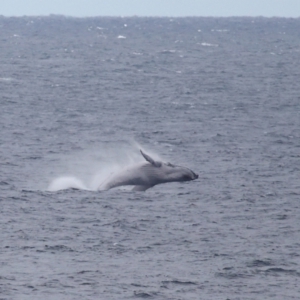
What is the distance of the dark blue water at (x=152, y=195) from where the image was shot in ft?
96.9

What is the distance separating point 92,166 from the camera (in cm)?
4772

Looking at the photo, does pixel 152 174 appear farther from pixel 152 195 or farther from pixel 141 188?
pixel 152 195

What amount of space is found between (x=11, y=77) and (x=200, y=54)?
4807 cm

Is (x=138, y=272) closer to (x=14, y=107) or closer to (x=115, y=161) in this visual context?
(x=115, y=161)

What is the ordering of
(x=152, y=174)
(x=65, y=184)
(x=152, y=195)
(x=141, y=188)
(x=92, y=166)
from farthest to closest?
(x=92, y=166) → (x=65, y=184) → (x=152, y=195) → (x=141, y=188) → (x=152, y=174)

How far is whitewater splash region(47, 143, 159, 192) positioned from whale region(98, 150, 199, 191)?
244 centimetres

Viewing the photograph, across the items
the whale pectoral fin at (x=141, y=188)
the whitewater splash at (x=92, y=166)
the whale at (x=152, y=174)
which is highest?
the whale at (x=152, y=174)

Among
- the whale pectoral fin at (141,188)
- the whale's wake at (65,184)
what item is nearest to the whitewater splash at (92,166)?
the whale's wake at (65,184)

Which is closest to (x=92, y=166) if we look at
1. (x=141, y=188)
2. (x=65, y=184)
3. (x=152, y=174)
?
(x=65, y=184)

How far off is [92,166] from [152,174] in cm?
1110

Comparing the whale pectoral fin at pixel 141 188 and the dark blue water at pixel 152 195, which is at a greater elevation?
the whale pectoral fin at pixel 141 188

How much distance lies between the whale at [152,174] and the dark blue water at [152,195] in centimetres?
107

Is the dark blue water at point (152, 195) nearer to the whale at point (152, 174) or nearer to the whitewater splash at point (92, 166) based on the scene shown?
the whitewater splash at point (92, 166)

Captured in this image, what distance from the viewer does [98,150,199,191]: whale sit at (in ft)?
121
